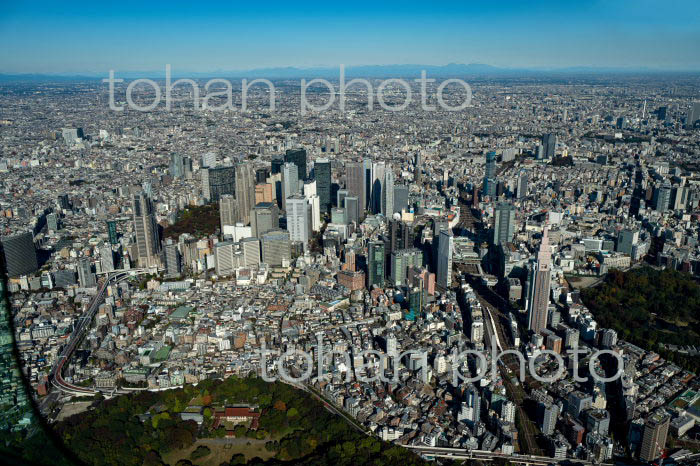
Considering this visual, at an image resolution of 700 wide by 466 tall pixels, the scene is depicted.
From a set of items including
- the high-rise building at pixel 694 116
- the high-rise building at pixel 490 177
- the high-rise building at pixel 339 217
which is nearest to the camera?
the high-rise building at pixel 339 217

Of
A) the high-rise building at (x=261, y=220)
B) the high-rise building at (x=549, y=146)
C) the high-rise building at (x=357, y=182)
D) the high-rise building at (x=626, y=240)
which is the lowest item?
the high-rise building at (x=626, y=240)

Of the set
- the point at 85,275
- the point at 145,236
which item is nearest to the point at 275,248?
the point at 145,236

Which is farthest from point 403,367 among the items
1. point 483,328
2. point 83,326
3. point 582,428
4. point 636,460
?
point 83,326

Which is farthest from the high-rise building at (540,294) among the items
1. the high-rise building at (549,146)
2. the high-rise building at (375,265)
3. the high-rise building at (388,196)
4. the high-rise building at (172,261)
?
the high-rise building at (549,146)

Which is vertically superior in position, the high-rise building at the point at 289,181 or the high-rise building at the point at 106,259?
the high-rise building at the point at 289,181

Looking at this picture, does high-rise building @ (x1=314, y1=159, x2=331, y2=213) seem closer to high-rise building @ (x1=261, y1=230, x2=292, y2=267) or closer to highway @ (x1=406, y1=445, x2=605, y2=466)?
high-rise building @ (x1=261, y1=230, x2=292, y2=267)

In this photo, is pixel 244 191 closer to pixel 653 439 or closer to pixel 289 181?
pixel 289 181

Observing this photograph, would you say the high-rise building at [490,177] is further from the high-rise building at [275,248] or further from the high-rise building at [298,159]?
the high-rise building at [275,248]

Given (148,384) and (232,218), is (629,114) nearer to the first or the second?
(232,218)
